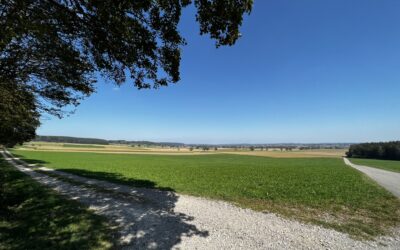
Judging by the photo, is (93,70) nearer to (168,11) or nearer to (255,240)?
(168,11)

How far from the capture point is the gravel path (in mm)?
6309

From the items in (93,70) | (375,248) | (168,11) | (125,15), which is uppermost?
(168,11)

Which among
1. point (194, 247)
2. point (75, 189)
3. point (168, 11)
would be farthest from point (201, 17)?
point (75, 189)

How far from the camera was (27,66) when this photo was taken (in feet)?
31.0

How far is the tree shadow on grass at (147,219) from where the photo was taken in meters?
6.36

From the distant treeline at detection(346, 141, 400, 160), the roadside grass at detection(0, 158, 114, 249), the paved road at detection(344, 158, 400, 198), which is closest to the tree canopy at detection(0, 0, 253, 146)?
the roadside grass at detection(0, 158, 114, 249)

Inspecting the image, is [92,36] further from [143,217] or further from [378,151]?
[378,151]

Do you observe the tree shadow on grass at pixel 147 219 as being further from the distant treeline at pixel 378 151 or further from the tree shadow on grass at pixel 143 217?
the distant treeline at pixel 378 151

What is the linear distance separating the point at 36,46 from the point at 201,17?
543 centimetres

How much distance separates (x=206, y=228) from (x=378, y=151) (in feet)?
317

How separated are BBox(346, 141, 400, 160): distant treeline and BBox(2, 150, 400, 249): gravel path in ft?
298

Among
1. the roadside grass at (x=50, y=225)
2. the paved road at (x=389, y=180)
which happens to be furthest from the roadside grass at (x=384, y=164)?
the roadside grass at (x=50, y=225)

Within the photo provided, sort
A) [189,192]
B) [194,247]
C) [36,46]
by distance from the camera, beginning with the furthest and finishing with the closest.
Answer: [189,192], [36,46], [194,247]

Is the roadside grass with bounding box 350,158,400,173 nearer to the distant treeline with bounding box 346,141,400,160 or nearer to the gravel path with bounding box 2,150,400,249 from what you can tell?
the distant treeline with bounding box 346,141,400,160
